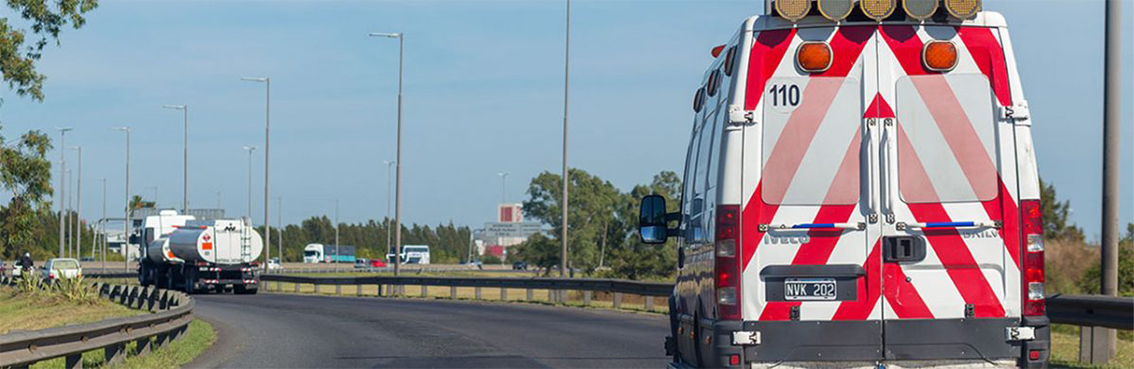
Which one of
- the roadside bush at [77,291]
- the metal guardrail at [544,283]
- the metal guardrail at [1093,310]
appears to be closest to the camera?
the metal guardrail at [1093,310]

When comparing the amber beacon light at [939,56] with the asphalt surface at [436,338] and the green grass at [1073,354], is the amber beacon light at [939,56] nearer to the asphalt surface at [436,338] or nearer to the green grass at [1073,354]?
the green grass at [1073,354]

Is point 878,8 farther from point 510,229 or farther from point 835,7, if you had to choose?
point 510,229

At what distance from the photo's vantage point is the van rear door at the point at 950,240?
8.08 m

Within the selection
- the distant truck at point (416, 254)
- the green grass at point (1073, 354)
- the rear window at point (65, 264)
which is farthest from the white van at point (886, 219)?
the distant truck at point (416, 254)

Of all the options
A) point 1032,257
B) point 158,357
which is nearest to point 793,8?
point 1032,257

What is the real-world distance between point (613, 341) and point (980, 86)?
1173cm

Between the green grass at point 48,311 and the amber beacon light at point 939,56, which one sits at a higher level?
the amber beacon light at point 939,56

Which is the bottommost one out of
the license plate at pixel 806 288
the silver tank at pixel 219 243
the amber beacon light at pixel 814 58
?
the silver tank at pixel 219 243

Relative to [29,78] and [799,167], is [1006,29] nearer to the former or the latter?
[799,167]

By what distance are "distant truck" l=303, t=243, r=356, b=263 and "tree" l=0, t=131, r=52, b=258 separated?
128 m

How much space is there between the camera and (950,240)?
8.09 metres

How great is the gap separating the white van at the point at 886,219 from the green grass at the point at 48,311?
2069 cm

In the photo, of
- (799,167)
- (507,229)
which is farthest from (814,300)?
(507,229)

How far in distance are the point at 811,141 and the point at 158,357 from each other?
1074 centimetres
